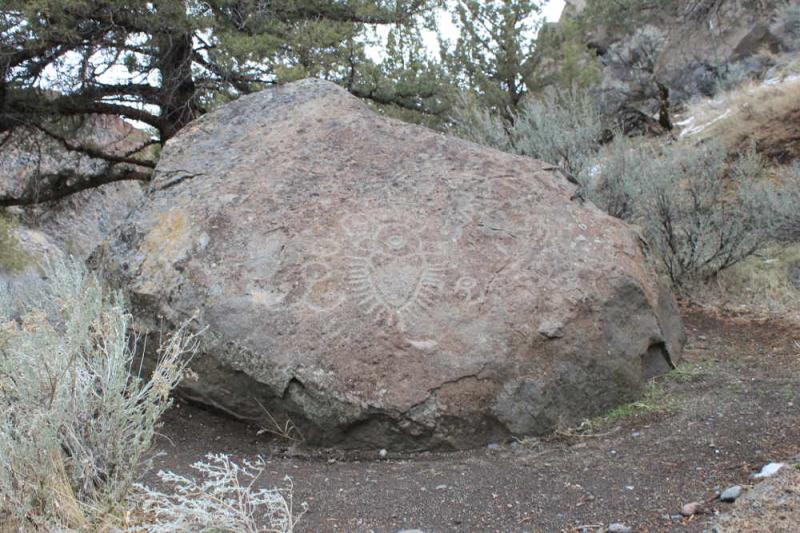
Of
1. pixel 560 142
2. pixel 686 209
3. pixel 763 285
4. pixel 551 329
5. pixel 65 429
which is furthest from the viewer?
pixel 560 142

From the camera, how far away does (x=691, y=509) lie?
9.23ft

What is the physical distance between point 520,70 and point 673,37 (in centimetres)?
682

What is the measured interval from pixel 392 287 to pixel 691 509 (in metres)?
1.93

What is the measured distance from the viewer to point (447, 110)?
31.0 feet

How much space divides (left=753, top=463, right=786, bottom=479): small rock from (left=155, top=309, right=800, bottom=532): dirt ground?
0.24 ft

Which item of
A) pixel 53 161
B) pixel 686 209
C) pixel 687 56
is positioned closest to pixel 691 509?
pixel 686 209

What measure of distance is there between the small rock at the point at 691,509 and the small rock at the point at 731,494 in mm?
93

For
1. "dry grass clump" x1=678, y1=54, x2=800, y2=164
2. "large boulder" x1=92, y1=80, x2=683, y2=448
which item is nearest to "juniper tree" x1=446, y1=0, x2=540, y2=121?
"dry grass clump" x1=678, y1=54, x2=800, y2=164

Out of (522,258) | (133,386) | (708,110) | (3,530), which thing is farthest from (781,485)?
(708,110)

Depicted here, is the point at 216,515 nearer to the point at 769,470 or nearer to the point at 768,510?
the point at 768,510

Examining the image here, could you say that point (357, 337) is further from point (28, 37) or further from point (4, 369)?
point (28, 37)

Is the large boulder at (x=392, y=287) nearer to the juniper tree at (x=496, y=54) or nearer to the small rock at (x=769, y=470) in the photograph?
the small rock at (x=769, y=470)

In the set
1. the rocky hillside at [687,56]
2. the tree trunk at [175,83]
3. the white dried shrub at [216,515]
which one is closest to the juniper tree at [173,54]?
the tree trunk at [175,83]

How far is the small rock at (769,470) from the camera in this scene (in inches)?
117
